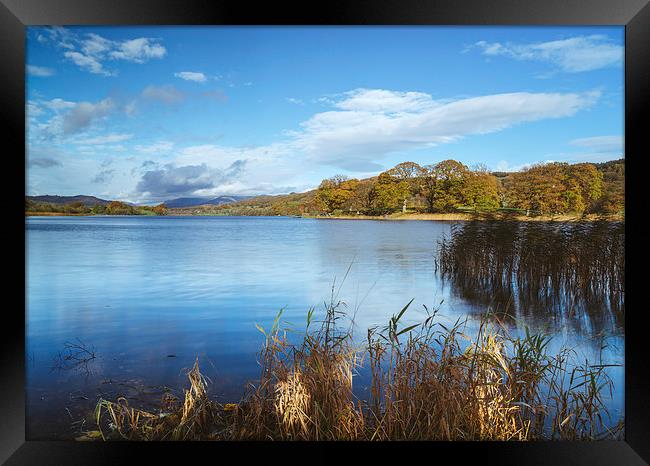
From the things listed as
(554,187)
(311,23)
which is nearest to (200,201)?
(311,23)

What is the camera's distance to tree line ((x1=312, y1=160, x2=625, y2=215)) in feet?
25.7

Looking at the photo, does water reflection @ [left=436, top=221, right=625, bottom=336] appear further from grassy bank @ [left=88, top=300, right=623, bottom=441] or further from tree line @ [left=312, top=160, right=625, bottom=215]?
grassy bank @ [left=88, top=300, right=623, bottom=441]

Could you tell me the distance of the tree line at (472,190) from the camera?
7.84m

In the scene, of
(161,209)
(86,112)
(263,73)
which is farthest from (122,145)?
(263,73)

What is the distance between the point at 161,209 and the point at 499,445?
5.82 meters

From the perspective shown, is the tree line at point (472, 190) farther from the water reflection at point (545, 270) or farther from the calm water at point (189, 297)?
the water reflection at point (545, 270)

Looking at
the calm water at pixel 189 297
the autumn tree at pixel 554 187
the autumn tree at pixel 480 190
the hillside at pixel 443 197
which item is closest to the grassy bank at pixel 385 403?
the calm water at pixel 189 297

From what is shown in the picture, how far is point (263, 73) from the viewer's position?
17.2 ft

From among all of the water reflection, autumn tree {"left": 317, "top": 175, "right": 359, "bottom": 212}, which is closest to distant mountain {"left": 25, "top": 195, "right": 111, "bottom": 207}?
autumn tree {"left": 317, "top": 175, "right": 359, "bottom": 212}

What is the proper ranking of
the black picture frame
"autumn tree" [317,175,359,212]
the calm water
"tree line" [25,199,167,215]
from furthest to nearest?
"autumn tree" [317,175,359,212] → "tree line" [25,199,167,215] → the calm water → the black picture frame

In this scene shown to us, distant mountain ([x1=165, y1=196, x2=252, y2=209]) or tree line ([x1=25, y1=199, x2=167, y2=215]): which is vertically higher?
distant mountain ([x1=165, y1=196, x2=252, y2=209])

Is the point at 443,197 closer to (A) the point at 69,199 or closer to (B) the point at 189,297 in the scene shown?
(B) the point at 189,297

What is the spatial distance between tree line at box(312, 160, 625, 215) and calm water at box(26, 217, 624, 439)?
0.71 meters

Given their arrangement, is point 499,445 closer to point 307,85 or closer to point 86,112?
point 307,85
